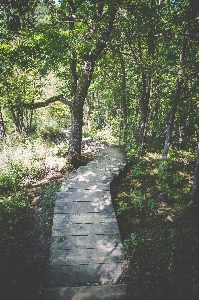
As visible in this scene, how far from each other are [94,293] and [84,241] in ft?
4.06

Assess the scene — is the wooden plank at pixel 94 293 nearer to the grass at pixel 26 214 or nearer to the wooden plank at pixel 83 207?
the grass at pixel 26 214

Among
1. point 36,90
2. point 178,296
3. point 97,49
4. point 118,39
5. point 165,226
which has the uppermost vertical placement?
point 118,39

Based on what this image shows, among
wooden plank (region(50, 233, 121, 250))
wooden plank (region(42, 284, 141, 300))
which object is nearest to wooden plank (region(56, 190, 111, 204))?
wooden plank (region(50, 233, 121, 250))

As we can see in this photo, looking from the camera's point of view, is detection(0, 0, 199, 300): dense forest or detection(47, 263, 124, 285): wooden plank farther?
detection(0, 0, 199, 300): dense forest

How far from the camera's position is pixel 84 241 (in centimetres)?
483

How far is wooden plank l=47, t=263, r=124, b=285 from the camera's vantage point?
13.1 feet

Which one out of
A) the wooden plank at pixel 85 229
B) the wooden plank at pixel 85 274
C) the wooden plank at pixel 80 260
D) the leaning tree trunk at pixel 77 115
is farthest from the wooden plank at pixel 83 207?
the leaning tree trunk at pixel 77 115

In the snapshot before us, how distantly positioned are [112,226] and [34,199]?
290cm

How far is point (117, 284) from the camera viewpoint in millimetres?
3916

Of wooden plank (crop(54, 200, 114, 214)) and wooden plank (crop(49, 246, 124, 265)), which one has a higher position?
wooden plank (crop(54, 200, 114, 214))

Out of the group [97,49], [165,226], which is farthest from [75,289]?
[97,49]

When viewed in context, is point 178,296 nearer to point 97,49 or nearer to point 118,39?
point 97,49

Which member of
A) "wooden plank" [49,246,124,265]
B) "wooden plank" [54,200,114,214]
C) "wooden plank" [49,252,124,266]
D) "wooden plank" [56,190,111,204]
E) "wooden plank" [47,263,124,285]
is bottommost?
"wooden plank" [47,263,124,285]

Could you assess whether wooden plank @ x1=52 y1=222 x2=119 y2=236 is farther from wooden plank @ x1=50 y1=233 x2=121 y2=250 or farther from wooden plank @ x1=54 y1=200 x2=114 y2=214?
wooden plank @ x1=54 y1=200 x2=114 y2=214
